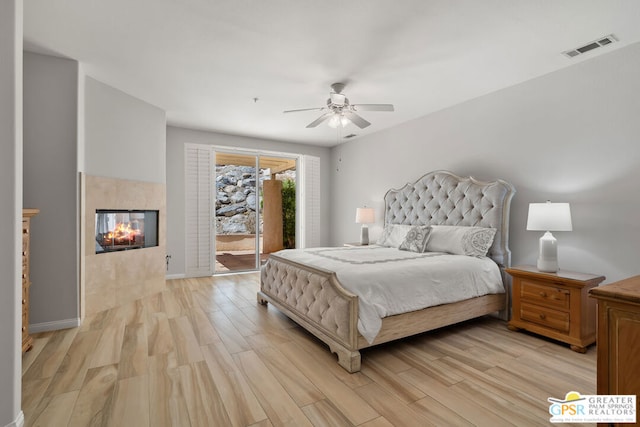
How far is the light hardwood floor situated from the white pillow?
1.44 m

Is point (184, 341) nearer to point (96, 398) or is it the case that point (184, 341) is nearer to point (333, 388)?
point (96, 398)

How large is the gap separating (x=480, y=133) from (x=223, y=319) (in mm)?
3820

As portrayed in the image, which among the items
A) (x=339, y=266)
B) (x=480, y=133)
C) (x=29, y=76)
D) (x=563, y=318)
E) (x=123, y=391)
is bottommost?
(x=123, y=391)

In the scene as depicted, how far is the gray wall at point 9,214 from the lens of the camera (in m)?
1.54

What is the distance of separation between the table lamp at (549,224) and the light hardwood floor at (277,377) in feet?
2.40

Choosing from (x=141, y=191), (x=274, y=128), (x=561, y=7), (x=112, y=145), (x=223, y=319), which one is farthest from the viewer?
(x=274, y=128)

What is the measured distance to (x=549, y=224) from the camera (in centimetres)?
278

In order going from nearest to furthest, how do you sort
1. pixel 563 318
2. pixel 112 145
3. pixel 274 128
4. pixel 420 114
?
pixel 563 318, pixel 112 145, pixel 420 114, pixel 274 128

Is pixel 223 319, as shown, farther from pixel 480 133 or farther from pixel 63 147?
pixel 480 133

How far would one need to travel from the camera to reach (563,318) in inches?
106

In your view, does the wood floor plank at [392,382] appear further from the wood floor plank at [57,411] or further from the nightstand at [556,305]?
the wood floor plank at [57,411]

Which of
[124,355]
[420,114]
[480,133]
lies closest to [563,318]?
[480,133]

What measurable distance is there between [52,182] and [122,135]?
1.08 meters

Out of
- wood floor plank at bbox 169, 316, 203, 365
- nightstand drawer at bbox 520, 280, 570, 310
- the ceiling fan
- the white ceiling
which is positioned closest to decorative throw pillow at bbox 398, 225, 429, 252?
nightstand drawer at bbox 520, 280, 570, 310
